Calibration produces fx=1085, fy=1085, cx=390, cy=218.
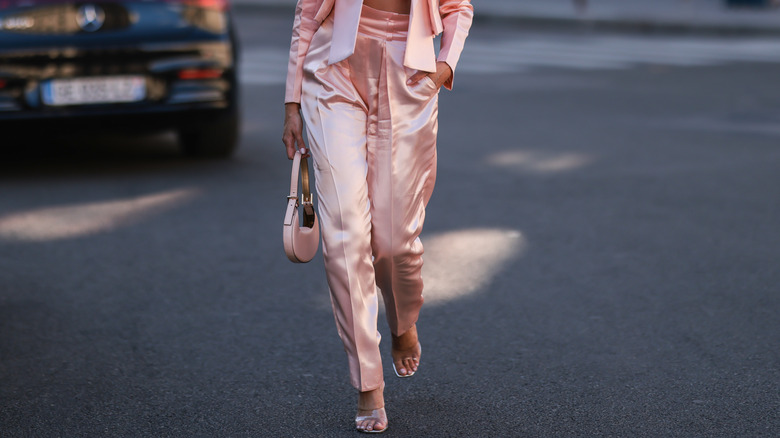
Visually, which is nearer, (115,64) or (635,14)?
(115,64)

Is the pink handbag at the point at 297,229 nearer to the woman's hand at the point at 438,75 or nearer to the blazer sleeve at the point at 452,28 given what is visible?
the woman's hand at the point at 438,75

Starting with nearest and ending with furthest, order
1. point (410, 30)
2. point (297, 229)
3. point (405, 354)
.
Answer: point (410, 30) → point (297, 229) → point (405, 354)

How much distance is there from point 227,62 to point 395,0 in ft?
13.2

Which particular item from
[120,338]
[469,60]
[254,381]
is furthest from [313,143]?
[469,60]

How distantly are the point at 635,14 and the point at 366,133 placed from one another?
2150cm

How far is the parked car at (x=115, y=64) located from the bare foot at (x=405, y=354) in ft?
12.5

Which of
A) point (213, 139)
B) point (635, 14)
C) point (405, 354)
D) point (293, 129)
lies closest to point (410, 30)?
point (293, 129)

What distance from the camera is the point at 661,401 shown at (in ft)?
10.9

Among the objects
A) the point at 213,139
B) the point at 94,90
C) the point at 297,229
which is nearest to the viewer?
the point at 297,229

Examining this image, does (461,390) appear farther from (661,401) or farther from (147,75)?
(147,75)

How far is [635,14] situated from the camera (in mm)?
23500

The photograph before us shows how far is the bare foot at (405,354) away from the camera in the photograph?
11.2 ft

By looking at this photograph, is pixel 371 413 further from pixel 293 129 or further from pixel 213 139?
pixel 213 139

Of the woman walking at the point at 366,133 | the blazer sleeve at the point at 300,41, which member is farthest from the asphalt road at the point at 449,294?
the blazer sleeve at the point at 300,41
